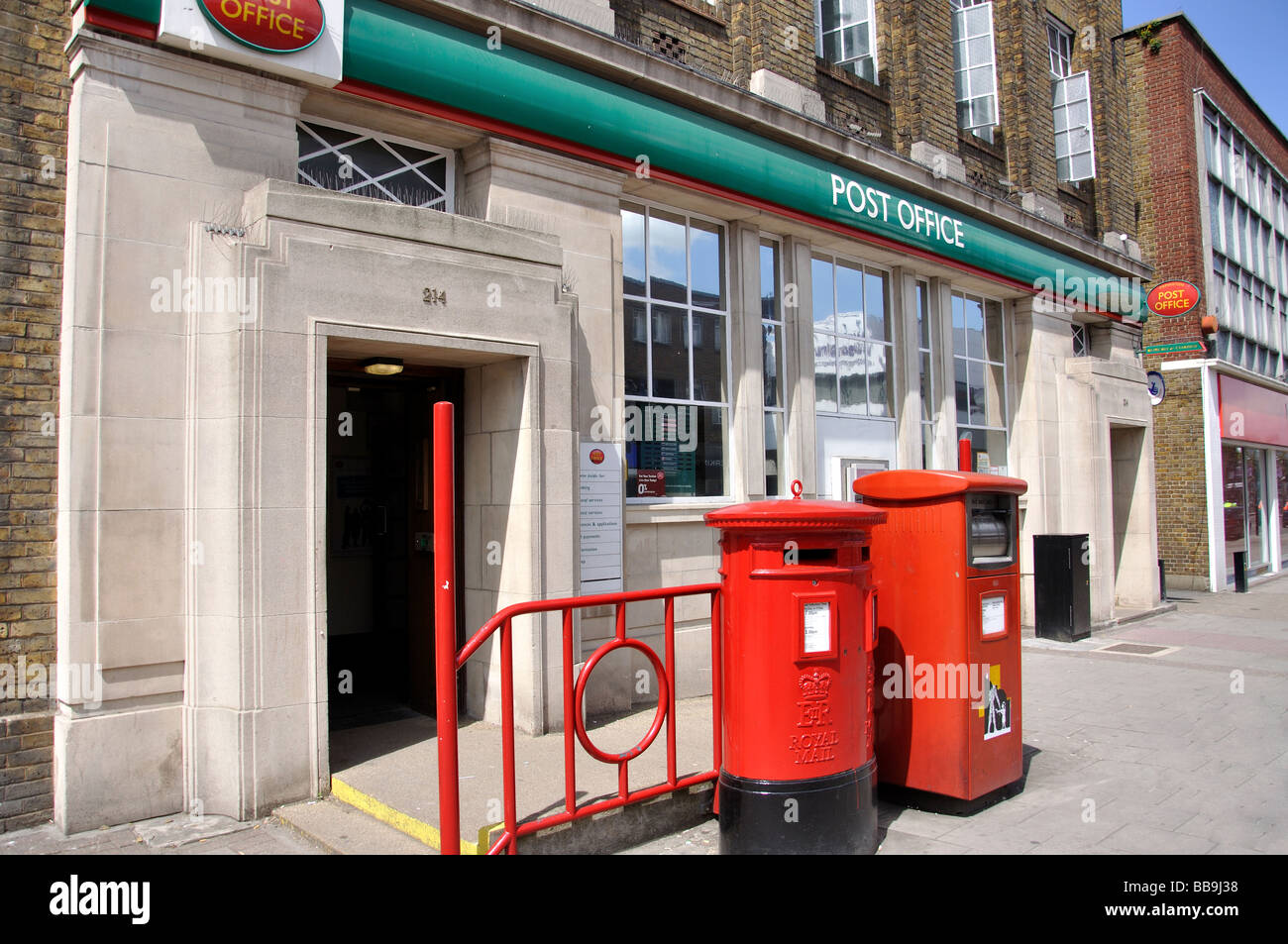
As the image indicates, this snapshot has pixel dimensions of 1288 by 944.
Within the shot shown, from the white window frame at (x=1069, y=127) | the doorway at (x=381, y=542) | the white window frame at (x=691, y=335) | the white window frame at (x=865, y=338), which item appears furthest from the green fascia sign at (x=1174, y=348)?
the doorway at (x=381, y=542)

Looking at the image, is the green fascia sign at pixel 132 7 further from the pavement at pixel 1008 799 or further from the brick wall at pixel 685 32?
the pavement at pixel 1008 799

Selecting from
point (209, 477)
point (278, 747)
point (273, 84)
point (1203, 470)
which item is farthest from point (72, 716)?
point (1203, 470)

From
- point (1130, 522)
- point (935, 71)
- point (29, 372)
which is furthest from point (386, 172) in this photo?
point (1130, 522)

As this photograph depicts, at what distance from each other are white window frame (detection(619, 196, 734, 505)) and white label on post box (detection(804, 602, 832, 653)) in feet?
11.5

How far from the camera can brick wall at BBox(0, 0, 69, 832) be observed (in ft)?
15.9

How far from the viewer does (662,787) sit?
15.5ft

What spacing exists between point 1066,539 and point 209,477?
9.77 meters

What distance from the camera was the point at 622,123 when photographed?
7.43 metres

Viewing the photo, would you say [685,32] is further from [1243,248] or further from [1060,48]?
[1243,248]

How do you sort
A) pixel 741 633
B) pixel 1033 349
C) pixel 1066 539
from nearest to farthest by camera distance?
pixel 741 633, pixel 1066 539, pixel 1033 349

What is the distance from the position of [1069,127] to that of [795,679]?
552 inches

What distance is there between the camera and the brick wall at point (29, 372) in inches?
191

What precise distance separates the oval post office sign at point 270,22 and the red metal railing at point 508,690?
3345 millimetres

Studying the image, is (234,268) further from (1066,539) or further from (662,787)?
(1066,539)
